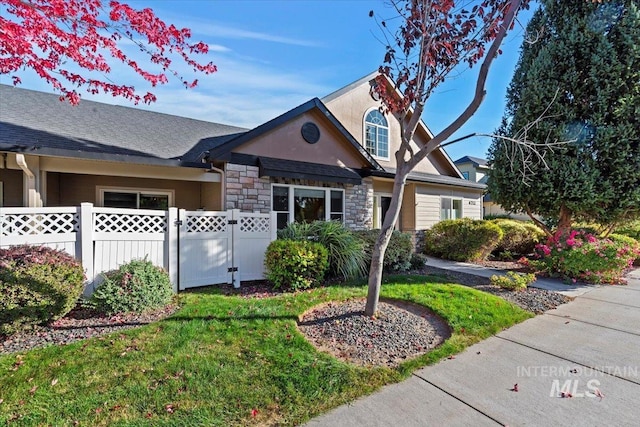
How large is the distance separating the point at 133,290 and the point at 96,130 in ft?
19.6

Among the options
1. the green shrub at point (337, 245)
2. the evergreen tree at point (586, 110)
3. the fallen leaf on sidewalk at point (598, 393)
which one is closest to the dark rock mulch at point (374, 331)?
the fallen leaf on sidewalk at point (598, 393)

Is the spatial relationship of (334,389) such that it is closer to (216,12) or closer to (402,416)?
(402,416)

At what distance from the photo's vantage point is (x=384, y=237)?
476cm

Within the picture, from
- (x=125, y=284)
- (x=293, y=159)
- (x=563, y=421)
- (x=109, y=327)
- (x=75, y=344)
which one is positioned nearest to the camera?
(x=563, y=421)

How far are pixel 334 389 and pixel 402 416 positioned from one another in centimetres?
66

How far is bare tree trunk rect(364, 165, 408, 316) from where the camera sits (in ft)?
15.4

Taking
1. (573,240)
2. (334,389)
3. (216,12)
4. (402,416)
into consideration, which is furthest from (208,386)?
(573,240)

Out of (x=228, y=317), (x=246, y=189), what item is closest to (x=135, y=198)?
(x=246, y=189)

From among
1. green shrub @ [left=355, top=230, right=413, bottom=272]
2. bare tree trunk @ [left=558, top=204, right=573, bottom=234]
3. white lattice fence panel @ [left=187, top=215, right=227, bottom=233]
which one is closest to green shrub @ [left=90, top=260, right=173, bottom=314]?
white lattice fence panel @ [left=187, top=215, right=227, bottom=233]

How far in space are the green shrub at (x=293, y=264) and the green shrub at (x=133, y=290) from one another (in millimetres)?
2050

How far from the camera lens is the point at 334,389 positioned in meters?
3.05

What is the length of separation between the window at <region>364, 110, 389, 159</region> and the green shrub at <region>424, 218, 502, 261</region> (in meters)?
3.90

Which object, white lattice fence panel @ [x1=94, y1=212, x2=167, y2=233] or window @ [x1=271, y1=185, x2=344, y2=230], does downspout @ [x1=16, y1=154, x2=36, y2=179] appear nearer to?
white lattice fence panel @ [x1=94, y1=212, x2=167, y2=233]

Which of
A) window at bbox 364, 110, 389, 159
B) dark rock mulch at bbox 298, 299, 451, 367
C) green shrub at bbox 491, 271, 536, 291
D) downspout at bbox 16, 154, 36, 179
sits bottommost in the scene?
dark rock mulch at bbox 298, 299, 451, 367
